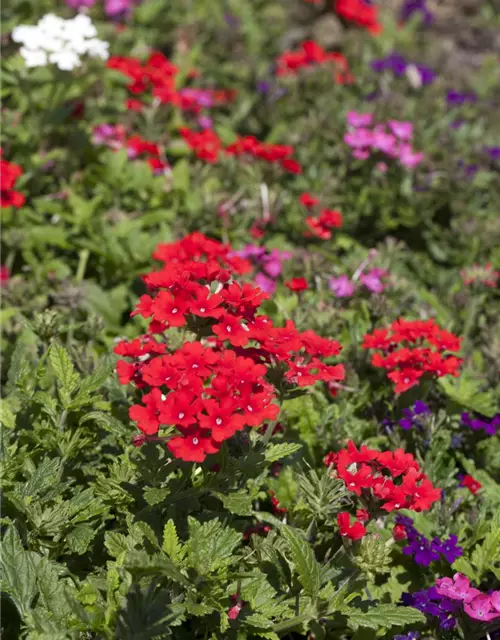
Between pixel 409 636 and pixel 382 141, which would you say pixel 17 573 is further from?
pixel 382 141

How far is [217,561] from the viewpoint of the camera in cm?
259

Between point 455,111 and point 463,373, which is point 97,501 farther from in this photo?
point 455,111

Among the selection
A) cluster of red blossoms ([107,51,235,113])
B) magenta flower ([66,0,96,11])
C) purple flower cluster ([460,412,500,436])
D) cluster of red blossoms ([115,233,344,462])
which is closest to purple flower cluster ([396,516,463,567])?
purple flower cluster ([460,412,500,436])

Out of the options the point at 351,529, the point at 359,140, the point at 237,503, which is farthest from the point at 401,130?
the point at 237,503

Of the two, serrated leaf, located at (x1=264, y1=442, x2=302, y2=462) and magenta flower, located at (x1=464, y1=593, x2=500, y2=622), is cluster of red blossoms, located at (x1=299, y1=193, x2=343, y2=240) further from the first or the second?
magenta flower, located at (x1=464, y1=593, x2=500, y2=622)

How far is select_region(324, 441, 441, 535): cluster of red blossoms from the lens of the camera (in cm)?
270

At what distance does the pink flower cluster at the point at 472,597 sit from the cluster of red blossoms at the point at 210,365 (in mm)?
882

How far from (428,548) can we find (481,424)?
0.87 meters

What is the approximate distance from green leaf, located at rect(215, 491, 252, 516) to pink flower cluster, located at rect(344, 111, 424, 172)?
3.59 metres

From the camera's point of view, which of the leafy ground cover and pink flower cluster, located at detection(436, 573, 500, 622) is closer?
the leafy ground cover

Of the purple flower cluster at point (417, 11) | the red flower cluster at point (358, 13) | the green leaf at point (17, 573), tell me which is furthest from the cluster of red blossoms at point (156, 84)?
the purple flower cluster at point (417, 11)

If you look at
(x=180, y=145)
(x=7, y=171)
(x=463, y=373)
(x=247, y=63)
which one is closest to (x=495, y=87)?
(x=247, y=63)

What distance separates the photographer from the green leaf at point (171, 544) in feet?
8.43

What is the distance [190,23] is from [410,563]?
6.40m
